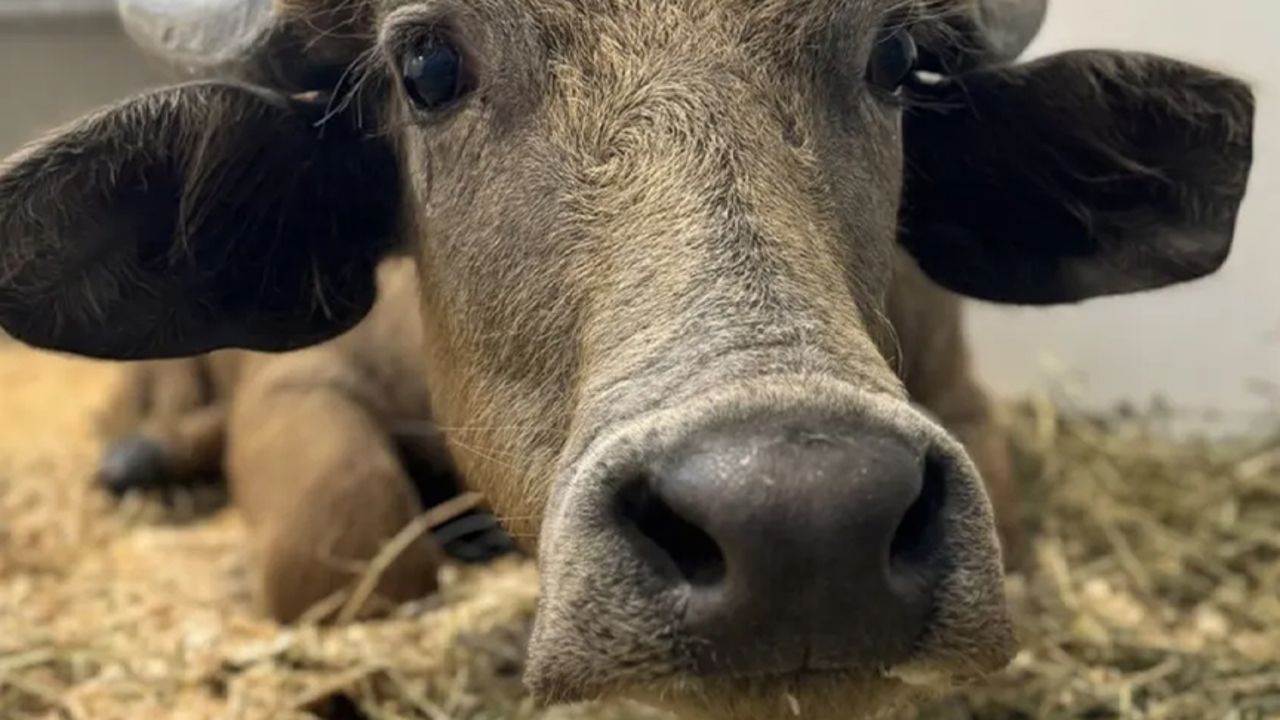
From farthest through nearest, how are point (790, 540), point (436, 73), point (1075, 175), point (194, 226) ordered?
point (1075, 175)
point (194, 226)
point (436, 73)
point (790, 540)

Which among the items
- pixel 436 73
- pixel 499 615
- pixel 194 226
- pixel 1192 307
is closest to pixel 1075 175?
pixel 436 73

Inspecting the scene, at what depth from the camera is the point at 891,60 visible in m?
2.68

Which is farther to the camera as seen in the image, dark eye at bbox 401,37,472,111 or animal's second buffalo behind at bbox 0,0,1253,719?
dark eye at bbox 401,37,472,111

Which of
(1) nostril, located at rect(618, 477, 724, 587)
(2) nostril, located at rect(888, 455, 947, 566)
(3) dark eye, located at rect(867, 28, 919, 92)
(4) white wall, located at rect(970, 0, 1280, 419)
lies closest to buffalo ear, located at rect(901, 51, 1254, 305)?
(3) dark eye, located at rect(867, 28, 919, 92)

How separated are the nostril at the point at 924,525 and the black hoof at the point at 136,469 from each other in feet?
11.5

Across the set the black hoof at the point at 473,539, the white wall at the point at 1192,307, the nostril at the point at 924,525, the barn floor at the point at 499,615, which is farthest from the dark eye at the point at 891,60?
the white wall at the point at 1192,307

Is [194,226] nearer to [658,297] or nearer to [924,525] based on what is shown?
[658,297]

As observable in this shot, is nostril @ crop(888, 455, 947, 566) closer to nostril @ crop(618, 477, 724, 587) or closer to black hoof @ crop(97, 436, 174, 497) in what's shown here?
nostril @ crop(618, 477, 724, 587)

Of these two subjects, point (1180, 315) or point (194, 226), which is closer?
point (194, 226)

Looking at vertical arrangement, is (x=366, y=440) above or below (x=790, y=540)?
below

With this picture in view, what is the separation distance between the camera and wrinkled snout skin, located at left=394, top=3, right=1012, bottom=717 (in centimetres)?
188

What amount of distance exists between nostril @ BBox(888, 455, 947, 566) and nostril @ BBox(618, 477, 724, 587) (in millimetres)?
206

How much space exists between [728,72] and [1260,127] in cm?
314

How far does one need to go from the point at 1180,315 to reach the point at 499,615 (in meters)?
2.66
